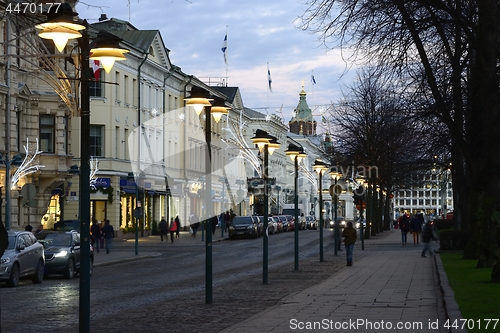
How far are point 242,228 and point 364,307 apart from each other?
4948 centimetres

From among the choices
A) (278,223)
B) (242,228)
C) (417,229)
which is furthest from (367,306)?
(278,223)

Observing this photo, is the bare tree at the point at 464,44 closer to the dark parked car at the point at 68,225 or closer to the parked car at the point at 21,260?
the parked car at the point at 21,260

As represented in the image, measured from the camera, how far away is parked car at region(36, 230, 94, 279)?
2832 cm

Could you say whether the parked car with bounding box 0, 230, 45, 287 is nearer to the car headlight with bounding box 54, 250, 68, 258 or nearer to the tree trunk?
the car headlight with bounding box 54, 250, 68, 258

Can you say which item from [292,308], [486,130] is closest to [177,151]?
[486,130]

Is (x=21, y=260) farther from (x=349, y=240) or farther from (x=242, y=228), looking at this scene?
(x=242, y=228)

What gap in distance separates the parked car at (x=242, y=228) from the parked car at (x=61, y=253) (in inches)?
1435

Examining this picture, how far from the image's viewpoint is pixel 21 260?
81.4ft

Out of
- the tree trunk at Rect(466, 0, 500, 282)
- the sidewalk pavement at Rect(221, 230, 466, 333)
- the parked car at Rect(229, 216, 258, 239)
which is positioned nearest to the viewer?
the sidewalk pavement at Rect(221, 230, 466, 333)

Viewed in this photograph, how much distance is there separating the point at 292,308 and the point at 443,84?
1497cm

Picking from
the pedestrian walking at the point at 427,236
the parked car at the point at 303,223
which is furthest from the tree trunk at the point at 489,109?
the parked car at the point at 303,223

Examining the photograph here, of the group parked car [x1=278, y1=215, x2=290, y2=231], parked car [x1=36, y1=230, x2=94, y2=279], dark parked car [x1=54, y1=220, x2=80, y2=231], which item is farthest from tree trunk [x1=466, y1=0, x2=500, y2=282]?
parked car [x1=278, y1=215, x2=290, y2=231]

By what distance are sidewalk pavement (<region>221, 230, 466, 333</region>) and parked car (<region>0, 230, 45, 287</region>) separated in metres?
8.08

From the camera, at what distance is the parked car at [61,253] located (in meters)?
28.3
